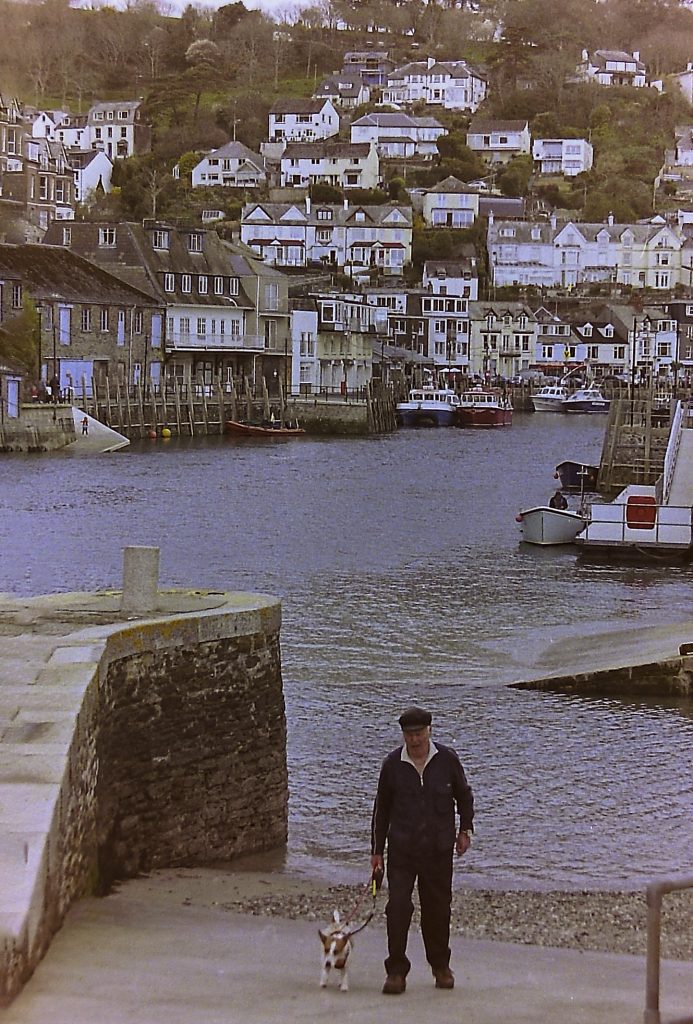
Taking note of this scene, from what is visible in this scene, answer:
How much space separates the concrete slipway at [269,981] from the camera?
8797 millimetres

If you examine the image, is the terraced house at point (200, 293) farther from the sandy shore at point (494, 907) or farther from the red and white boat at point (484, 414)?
the sandy shore at point (494, 907)

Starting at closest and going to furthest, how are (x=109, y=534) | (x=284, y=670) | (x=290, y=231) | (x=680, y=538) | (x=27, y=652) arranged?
(x=27, y=652) < (x=284, y=670) < (x=680, y=538) < (x=109, y=534) < (x=290, y=231)

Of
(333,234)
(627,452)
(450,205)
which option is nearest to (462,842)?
(627,452)

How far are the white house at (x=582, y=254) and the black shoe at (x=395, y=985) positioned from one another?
156 metres

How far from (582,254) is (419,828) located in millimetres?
161450

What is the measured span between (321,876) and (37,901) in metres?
5.56

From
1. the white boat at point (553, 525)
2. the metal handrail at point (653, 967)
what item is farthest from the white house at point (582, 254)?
the metal handrail at point (653, 967)

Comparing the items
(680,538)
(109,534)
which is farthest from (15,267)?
(680,538)

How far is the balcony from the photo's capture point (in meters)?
91.2

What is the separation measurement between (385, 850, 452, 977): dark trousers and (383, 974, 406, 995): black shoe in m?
0.03

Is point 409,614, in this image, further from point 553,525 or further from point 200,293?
point 200,293

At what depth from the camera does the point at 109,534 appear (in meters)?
42.2

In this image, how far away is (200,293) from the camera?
93812mm

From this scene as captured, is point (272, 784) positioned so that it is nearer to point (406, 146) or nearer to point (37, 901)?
point (37, 901)
